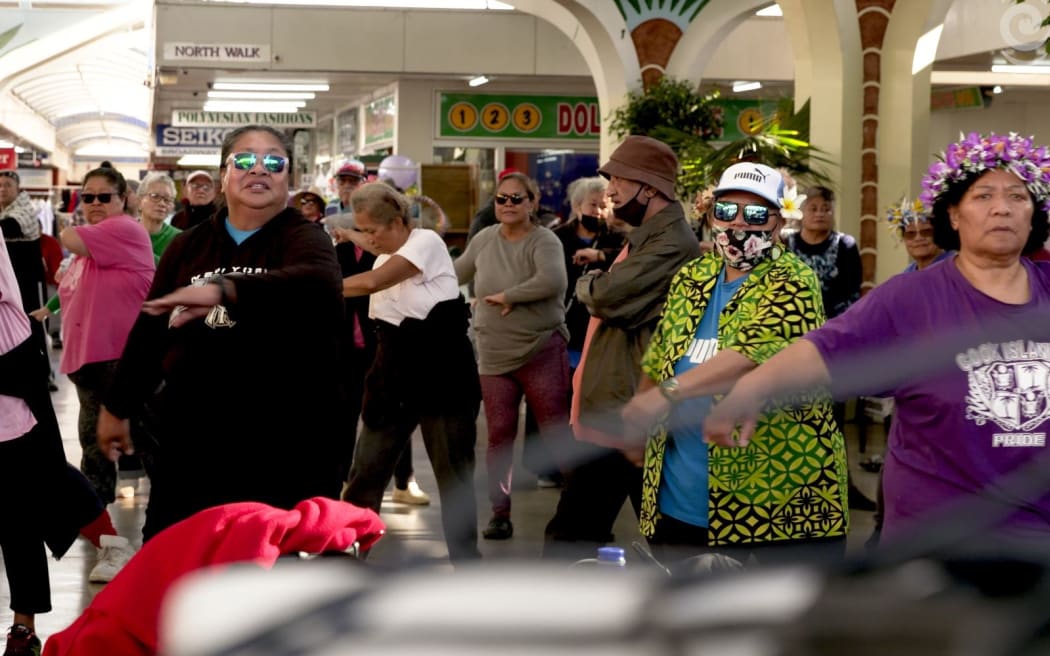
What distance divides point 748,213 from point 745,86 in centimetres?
1852

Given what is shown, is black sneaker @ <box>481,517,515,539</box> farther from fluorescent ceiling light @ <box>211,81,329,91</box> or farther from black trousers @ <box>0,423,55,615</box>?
fluorescent ceiling light @ <box>211,81,329,91</box>

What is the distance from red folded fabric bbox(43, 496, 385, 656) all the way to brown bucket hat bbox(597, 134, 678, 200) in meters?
2.92

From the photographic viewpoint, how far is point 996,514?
1.53m

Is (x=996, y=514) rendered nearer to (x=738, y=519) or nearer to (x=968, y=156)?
(x=968, y=156)

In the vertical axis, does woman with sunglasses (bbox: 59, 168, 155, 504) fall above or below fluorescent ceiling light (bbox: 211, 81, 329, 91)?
below

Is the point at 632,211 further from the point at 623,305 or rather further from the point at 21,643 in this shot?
the point at 21,643

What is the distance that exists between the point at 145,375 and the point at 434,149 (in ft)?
61.8

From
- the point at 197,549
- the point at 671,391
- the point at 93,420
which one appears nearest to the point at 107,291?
the point at 93,420

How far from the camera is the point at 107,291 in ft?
24.2

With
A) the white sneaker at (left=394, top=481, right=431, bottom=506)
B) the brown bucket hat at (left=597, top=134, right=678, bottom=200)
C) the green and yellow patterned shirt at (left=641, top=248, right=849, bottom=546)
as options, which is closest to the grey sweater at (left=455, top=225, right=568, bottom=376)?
the white sneaker at (left=394, top=481, right=431, bottom=506)

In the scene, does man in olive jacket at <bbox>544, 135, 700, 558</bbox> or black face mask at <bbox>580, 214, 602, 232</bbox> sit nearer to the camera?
man in olive jacket at <bbox>544, 135, 700, 558</bbox>

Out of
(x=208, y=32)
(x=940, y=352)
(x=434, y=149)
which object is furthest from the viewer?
(x=434, y=149)

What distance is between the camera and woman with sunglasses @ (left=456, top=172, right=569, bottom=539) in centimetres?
741

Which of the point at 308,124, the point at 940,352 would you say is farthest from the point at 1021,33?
the point at 308,124
